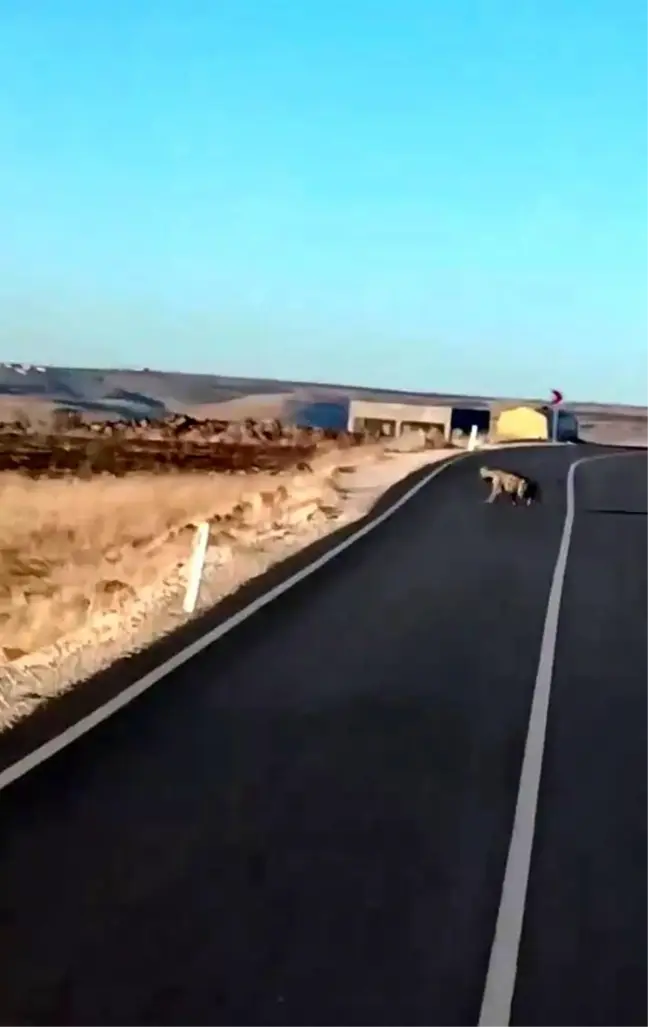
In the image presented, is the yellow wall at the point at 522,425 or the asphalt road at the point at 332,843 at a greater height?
the yellow wall at the point at 522,425

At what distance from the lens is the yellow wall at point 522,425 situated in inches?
3302

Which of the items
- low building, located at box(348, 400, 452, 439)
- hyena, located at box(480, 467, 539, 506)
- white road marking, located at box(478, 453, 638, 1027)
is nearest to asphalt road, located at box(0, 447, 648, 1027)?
white road marking, located at box(478, 453, 638, 1027)

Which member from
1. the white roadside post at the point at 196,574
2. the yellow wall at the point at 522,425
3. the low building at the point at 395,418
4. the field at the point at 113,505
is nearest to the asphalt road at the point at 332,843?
the white roadside post at the point at 196,574

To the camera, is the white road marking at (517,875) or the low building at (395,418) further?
the low building at (395,418)

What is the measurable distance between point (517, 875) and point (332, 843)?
0.93 m

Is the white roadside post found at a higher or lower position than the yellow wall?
lower

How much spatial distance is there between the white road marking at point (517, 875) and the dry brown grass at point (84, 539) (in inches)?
311

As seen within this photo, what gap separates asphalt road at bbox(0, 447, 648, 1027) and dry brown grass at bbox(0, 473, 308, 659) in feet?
22.5

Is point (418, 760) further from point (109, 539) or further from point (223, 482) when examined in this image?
point (223, 482)

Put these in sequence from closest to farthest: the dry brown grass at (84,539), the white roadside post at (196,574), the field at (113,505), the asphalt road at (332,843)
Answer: the asphalt road at (332,843) < the white roadside post at (196,574) < the dry brown grass at (84,539) < the field at (113,505)

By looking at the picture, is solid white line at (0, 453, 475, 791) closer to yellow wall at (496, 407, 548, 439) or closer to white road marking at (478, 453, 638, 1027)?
white road marking at (478, 453, 638, 1027)

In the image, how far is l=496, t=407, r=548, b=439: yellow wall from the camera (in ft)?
275

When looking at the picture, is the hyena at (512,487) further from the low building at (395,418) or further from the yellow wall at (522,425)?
the low building at (395,418)

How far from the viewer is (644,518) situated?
3453cm
